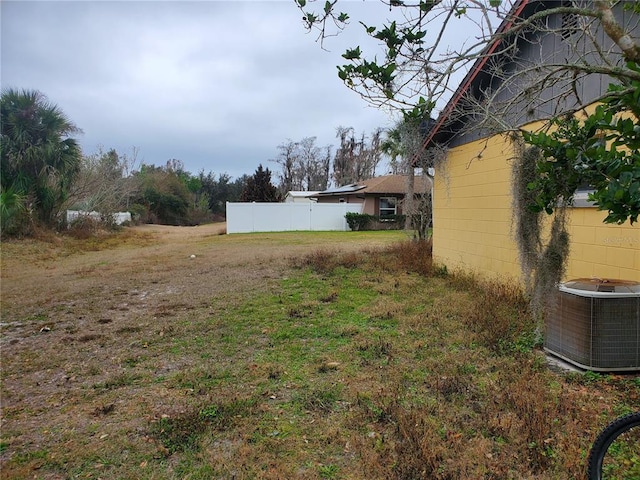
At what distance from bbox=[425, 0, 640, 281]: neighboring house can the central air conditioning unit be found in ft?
3.09

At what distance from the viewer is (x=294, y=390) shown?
3.32m

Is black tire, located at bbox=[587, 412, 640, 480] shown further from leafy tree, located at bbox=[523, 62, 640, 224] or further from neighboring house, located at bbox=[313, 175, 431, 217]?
neighboring house, located at bbox=[313, 175, 431, 217]

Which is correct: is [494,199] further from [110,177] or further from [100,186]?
[110,177]

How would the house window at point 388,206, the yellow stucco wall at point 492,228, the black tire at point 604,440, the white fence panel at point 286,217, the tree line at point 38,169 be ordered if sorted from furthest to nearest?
the house window at point 388,206 < the white fence panel at point 286,217 < the tree line at point 38,169 < the yellow stucco wall at point 492,228 < the black tire at point 604,440

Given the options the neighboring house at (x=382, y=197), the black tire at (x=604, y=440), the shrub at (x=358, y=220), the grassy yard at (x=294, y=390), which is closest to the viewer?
the black tire at (x=604, y=440)

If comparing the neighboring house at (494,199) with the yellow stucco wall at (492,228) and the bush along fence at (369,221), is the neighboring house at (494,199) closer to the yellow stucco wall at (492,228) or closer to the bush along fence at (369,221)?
the yellow stucco wall at (492,228)

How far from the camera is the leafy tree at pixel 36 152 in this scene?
13.7 meters

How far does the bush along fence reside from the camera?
960 inches

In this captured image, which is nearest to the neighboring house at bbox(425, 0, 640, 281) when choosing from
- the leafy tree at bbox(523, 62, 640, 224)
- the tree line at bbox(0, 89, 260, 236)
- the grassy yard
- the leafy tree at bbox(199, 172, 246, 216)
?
the leafy tree at bbox(523, 62, 640, 224)

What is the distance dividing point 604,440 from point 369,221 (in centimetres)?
2283

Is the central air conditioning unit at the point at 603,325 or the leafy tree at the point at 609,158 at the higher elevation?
the leafy tree at the point at 609,158

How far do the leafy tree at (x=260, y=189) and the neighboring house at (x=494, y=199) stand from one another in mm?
22710

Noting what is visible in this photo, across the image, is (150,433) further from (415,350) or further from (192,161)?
(192,161)

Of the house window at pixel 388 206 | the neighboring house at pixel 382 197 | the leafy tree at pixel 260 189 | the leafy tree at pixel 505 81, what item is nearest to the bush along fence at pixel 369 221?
the neighboring house at pixel 382 197
